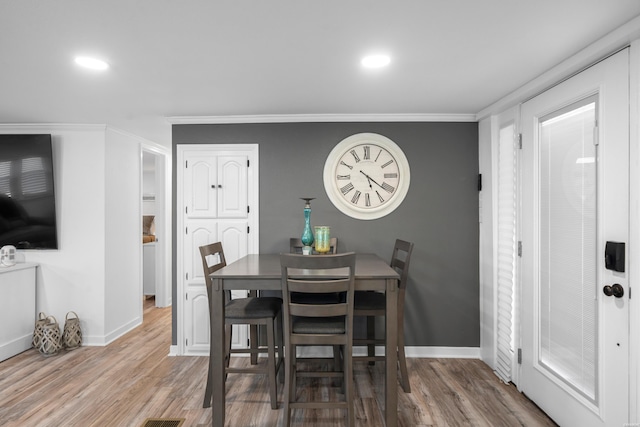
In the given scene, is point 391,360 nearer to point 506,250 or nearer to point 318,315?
point 318,315

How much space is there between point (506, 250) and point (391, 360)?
147 cm

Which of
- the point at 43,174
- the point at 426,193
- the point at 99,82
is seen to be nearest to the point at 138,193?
the point at 43,174

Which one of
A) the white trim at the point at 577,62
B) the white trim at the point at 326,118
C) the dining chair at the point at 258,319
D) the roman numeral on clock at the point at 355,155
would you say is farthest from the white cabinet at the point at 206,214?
the white trim at the point at 577,62

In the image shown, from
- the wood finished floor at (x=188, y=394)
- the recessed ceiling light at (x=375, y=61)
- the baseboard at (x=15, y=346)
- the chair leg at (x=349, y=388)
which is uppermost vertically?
the recessed ceiling light at (x=375, y=61)

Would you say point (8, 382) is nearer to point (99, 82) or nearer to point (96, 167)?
point (96, 167)

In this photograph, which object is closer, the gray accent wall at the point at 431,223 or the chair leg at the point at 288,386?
the chair leg at the point at 288,386

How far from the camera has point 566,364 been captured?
7.37 ft

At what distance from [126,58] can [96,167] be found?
212cm

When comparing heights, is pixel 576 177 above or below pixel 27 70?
below

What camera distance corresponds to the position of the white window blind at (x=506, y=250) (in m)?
2.87

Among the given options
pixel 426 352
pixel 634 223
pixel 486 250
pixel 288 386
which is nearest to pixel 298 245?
pixel 288 386

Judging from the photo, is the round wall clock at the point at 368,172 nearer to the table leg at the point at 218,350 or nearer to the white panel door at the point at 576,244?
the white panel door at the point at 576,244

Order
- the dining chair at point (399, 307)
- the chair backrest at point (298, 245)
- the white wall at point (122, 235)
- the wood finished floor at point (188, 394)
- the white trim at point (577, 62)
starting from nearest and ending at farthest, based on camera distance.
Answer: the white trim at point (577, 62) < the wood finished floor at point (188, 394) < the dining chair at point (399, 307) < the chair backrest at point (298, 245) < the white wall at point (122, 235)

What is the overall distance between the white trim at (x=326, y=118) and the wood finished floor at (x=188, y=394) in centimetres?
230
